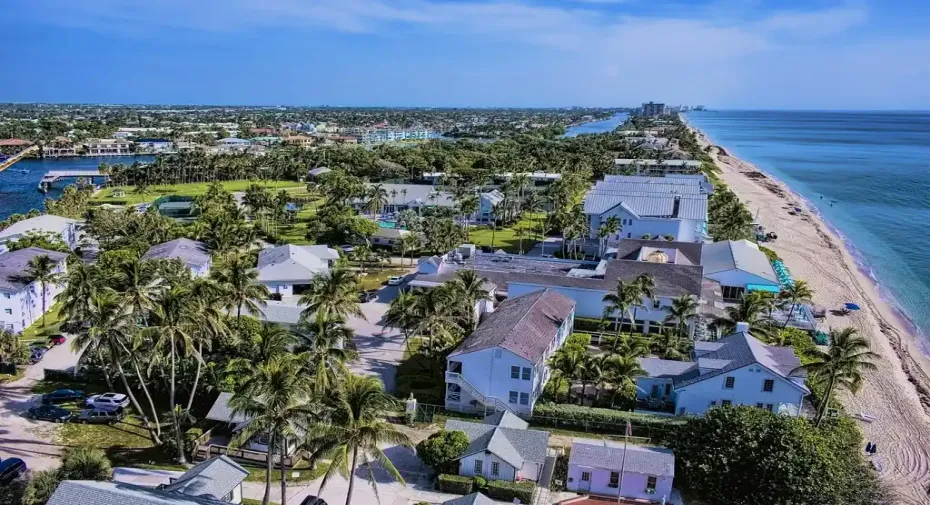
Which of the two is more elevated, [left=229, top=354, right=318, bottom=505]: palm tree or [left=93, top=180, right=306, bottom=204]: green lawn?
[left=229, top=354, right=318, bottom=505]: palm tree

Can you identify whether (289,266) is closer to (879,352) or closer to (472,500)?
(472,500)

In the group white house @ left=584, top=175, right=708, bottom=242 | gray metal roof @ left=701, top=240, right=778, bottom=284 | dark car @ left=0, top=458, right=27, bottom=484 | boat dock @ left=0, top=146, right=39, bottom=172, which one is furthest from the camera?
boat dock @ left=0, top=146, right=39, bottom=172

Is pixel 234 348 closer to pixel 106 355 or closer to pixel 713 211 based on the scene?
pixel 106 355

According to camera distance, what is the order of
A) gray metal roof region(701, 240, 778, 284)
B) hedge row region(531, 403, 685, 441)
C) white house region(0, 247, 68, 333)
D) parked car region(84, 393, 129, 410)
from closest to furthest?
hedge row region(531, 403, 685, 441), parked car region(84, 393, 129, 410), white house region(0, 247, 68, 333), gray metal roof region(701, 240, 778, 284)

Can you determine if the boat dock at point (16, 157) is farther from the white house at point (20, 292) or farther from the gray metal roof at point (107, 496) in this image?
the gray metal roof at point (107, 496)

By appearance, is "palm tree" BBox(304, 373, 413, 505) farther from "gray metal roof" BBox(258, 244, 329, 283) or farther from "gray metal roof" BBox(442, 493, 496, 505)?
"gray metal roof" BBox(258, 244, 329, 283)

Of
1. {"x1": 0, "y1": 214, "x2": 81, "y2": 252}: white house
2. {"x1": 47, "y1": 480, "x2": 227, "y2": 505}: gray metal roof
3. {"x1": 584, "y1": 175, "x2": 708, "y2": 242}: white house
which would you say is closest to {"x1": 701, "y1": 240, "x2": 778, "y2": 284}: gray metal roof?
{"x1": 584, "y1": 175, "x2": 708, "y2": 242}: white house

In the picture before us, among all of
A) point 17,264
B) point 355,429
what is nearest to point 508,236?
point 17,264
